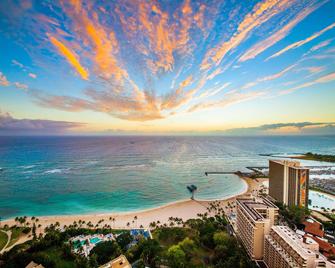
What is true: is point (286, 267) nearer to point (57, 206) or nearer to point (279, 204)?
point (279, 204)

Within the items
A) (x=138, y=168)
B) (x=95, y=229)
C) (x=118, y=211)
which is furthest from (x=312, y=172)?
(x=95, y=229)

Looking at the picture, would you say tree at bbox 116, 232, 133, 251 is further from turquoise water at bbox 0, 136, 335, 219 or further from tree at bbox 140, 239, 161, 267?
turquoise water at bbox 0, 136, 335, 219

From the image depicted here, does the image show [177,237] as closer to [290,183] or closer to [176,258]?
[176,258]

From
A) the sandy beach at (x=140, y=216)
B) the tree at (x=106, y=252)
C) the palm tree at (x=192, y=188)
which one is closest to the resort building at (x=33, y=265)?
the tree at (x=106, y=252)

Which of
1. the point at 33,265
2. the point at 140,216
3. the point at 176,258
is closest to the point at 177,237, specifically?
the point at 176,258

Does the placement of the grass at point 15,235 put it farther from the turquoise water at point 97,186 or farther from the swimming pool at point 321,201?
the swimming pool at point 321,201
